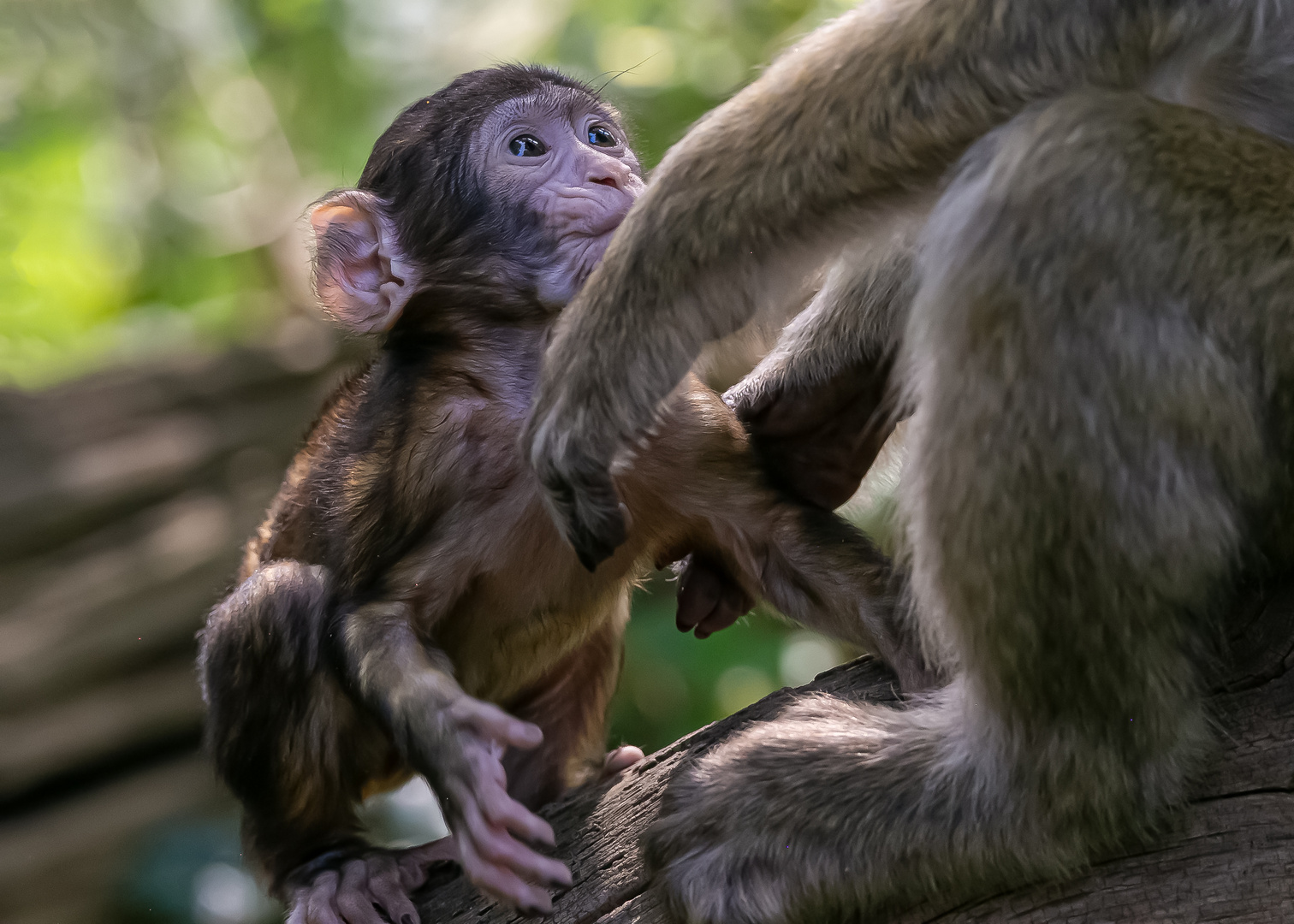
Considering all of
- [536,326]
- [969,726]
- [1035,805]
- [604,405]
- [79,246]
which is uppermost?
[79,246]

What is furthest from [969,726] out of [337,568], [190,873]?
[190,873]

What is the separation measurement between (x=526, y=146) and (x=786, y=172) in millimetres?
1176

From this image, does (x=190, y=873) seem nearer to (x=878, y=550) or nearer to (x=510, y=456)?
(x=510, y=456)

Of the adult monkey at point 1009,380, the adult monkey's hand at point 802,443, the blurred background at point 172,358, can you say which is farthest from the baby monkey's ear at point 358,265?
the blurred background at point 172,358

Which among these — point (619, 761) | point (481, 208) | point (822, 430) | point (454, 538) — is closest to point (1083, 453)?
point (822, 430)

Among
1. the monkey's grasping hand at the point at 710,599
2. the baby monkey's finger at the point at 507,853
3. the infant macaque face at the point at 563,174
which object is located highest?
the infant macaque face at the point at 563,174

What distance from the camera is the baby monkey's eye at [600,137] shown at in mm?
3000

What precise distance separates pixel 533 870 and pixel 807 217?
114 cm

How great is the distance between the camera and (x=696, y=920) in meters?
2.02

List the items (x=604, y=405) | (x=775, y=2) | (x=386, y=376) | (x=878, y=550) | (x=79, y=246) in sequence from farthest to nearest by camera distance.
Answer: (x=79, y=246) < (x=775, y=2) < (x=386, y=376) < (x=878, y=550) < (x=604, y=405)

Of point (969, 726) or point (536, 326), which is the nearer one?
point (969, 726)

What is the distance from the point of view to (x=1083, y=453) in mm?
1670

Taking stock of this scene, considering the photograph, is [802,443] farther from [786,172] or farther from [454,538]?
[786,172]

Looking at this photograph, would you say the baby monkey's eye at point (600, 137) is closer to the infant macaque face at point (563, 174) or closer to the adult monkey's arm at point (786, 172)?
the infant macaque face at point (563, 174)
